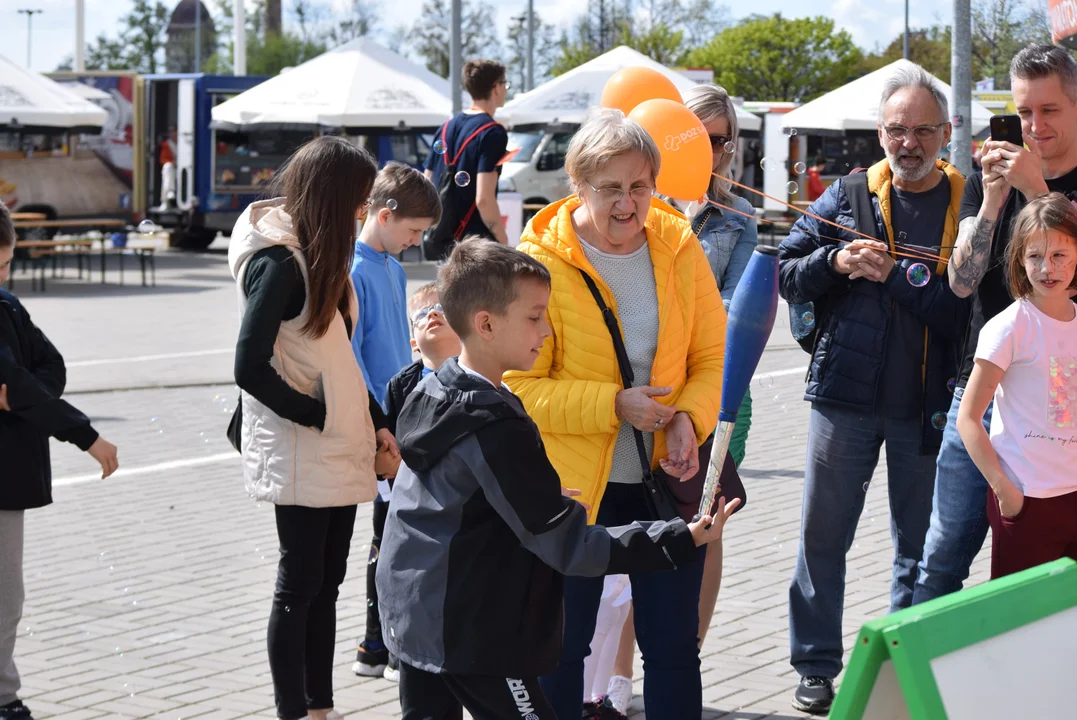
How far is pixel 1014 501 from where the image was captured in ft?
12.1

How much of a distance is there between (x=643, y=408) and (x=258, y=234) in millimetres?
1213

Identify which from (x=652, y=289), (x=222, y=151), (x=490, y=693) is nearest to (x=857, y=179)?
(x=652, y=289)

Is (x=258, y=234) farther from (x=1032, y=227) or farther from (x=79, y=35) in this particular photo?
(x=79, y=35)

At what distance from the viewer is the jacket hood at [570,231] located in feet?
11.7

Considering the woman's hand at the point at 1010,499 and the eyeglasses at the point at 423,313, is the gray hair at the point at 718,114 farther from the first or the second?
the woman's hand at the point at 1010,499

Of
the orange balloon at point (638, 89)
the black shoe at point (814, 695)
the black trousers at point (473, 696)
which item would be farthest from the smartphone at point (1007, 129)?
the black trousers at point (473, 696)

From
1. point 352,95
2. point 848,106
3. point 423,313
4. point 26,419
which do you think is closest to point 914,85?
point 423,313

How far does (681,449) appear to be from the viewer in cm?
351

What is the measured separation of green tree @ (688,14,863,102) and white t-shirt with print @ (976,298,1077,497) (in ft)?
155

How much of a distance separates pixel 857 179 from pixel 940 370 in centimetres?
64

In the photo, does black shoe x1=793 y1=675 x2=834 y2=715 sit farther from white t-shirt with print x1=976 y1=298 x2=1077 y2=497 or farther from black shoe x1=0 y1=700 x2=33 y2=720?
black shoe x1=0 y1=700 x2=33 y2=720

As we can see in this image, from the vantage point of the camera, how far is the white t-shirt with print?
3.68 metres

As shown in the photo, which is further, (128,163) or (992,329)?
(128,163)

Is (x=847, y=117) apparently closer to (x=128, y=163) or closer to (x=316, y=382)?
(x=316, y=382)
